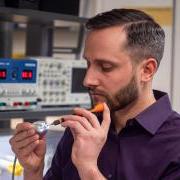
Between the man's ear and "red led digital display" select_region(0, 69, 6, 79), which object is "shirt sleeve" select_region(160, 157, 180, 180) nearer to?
the man's ear

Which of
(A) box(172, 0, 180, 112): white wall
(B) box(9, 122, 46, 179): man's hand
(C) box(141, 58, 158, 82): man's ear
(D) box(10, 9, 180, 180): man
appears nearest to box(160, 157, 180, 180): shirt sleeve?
(D) box(10, 9, 180, 180): man

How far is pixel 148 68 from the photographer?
3.70 feet

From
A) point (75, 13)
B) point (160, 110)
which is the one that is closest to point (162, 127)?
point (160, 110)

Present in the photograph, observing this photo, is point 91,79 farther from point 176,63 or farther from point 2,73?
point 176,63

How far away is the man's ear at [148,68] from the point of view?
1122mm

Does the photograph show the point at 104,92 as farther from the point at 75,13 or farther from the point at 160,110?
the point at 75,13

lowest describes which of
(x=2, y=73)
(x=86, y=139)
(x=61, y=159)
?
(x=61, y=159)

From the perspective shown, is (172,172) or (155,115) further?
(155,115)

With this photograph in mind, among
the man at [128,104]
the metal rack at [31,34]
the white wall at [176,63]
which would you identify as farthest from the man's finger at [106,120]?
the white wall at [176,63]

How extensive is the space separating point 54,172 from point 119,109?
1.02 ft

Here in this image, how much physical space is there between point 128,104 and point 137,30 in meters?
0.20

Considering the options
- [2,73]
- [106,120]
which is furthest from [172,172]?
[2,73]

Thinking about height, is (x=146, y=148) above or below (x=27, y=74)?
below

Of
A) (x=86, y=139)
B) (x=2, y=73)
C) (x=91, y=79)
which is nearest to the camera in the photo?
(x=86, y=139)
